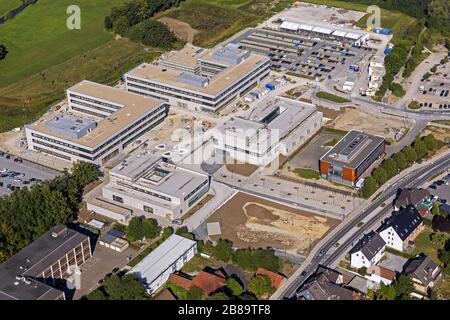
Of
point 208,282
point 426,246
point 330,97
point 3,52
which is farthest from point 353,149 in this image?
point 3,52

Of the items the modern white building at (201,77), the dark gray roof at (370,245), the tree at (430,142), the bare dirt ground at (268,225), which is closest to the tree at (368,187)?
the bare dirt ground at (268,225)

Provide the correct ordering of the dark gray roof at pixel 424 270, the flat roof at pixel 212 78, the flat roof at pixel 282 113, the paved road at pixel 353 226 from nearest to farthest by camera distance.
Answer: the dark gray roof at pixel 424 270, the paved road at pixel 353 226, the flat roof at pixel 282 113, the flat roof at pixel 212 78

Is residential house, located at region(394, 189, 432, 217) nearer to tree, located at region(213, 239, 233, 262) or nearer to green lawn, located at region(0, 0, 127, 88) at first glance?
tree, located at region(213, 239, 233, 262)

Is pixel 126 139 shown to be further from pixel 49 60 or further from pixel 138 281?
pixel 49 60

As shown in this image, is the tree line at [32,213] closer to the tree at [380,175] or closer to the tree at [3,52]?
the tree at [380,175]

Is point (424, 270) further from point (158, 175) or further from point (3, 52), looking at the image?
point (3, 52)

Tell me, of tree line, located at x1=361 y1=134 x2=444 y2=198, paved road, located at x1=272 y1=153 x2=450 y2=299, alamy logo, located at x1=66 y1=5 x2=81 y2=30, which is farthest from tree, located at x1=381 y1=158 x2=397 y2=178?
alamy logo, located at x1=66 y1=5 x2=81 y2=30
